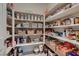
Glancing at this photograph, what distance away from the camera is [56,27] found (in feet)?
4.33

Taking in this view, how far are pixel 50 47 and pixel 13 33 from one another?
528 mm

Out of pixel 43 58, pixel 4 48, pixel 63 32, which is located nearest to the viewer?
pixel 43 58

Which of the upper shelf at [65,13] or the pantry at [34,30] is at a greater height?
the upper shelf at [65,13]

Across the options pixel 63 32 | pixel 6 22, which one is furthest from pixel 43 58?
pixel 6 22

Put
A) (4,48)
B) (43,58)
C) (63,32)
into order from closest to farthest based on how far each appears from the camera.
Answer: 1. (43,58)
2. (4,48)
3. (63,32)

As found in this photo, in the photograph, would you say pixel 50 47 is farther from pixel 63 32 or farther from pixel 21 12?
pixel 21 12

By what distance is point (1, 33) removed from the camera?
3.63 ft

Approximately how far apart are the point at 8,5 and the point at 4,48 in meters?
0.49

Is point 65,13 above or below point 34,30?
above

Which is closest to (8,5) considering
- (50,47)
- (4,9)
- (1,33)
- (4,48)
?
(4,9)

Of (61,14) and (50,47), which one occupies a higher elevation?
(61,14)

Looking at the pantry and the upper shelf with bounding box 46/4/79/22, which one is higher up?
the upper shelf with bounding box 46/4/79/22

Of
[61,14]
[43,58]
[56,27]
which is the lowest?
[43,58]

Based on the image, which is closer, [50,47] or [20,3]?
[20,3]
